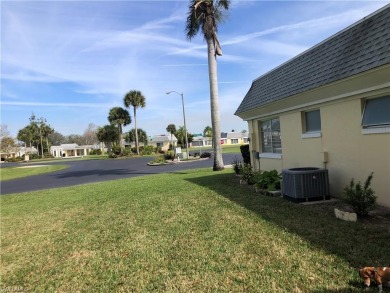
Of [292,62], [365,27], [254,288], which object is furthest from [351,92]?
[254,288]

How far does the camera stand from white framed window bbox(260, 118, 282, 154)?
1156cm

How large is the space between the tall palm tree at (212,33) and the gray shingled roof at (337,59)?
662 centimetres

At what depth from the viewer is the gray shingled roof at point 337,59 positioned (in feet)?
20.6

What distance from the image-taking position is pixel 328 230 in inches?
213

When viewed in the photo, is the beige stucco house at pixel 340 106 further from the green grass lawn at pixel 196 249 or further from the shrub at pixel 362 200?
the green grass lawn at pixel 196 249

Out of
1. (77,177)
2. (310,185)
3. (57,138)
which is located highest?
(57,138)

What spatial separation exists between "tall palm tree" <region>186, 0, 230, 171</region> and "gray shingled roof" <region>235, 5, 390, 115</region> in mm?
6624

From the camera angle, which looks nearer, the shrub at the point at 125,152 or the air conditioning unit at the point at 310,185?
the air conditioning unit at the point at 310,185

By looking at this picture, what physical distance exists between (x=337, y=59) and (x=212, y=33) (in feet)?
37.2

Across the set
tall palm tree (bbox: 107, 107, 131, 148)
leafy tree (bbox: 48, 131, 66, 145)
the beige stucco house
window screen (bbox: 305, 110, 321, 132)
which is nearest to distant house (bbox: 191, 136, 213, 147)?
tall palm tree (bbox: 107, 107, 131, 148)

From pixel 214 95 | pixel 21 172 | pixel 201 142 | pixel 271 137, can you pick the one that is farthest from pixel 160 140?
pixel 271 137

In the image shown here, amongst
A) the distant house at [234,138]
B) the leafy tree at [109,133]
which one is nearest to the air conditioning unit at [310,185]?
the leafy tree at [109,133]

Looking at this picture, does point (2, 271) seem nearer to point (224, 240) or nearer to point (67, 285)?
point (67, 285)

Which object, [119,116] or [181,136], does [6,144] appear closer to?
[119,116]
